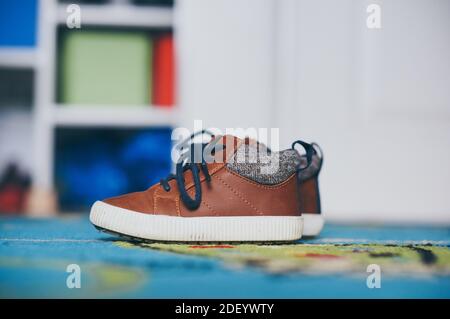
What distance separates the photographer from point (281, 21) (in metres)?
1.83

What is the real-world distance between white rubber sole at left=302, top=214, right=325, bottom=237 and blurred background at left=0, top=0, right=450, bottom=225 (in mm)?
647

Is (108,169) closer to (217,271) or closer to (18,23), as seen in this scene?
(18,23)

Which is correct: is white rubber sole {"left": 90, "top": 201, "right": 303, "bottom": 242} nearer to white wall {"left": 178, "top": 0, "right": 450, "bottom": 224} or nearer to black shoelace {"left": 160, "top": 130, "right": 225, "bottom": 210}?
black shoelace {"left": 160, "top": 130, "right": 225, "bottom": 210}

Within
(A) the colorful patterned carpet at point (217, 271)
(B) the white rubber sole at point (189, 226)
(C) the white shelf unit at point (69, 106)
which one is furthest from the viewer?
(C) the white shelf unit at point (69, 106)

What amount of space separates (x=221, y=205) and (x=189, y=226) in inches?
2.2

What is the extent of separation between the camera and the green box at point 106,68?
1.93 m

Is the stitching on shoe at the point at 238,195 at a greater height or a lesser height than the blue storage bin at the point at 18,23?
lesser

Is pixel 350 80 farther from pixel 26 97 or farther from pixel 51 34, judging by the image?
pixel 26 97

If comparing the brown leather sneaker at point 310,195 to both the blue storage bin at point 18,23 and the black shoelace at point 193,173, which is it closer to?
the black shoelace at point 193,173

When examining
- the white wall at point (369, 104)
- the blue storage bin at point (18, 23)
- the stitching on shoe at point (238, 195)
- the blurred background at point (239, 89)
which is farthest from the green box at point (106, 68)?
the stitching on shoe at point (238, 195)

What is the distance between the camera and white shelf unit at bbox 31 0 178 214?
72.5 inches

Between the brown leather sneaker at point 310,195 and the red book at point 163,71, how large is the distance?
3.45ft

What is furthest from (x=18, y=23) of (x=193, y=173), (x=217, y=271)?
(x=217, y=271)

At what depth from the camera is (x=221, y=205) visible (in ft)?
2.71
